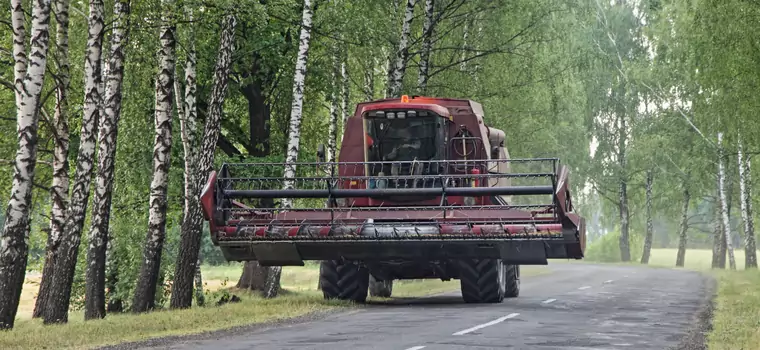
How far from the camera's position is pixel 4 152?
31.3m

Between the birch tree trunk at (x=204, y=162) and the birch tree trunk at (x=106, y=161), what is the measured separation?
2212 mm

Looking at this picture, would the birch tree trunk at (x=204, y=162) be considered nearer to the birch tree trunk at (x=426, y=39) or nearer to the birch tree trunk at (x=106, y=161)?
the birch tree trunk at (x=106, y=161)

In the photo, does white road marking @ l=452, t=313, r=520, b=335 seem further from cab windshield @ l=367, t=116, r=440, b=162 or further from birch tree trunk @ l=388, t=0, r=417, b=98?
birch tree trunk @ l=388, t=0, r=417, b=98

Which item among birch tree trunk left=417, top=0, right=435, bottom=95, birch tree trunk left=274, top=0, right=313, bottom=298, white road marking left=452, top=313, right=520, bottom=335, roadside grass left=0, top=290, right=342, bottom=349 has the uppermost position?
birch tree trunk left=417, top=0, right=435, bottom=95

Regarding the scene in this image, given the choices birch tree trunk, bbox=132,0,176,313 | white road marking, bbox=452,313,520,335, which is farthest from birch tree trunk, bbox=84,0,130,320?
white road marking, bbox=452,313,520,335

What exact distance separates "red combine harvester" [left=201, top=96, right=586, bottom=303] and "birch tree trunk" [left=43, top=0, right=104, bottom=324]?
2391 mm

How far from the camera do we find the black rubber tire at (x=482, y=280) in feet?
64.5

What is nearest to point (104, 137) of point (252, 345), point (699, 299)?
point (252, 345)

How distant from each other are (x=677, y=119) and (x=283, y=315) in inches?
1632

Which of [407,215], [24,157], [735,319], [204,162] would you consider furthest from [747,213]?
[24,157]

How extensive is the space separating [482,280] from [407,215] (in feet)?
8.65

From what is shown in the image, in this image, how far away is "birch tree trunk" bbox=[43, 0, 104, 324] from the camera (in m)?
18.3

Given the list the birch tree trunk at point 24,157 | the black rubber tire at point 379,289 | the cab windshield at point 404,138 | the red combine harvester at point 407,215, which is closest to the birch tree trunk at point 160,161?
the red combine harvester at point 407,215

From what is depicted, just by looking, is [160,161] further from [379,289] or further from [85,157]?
[379,289]
